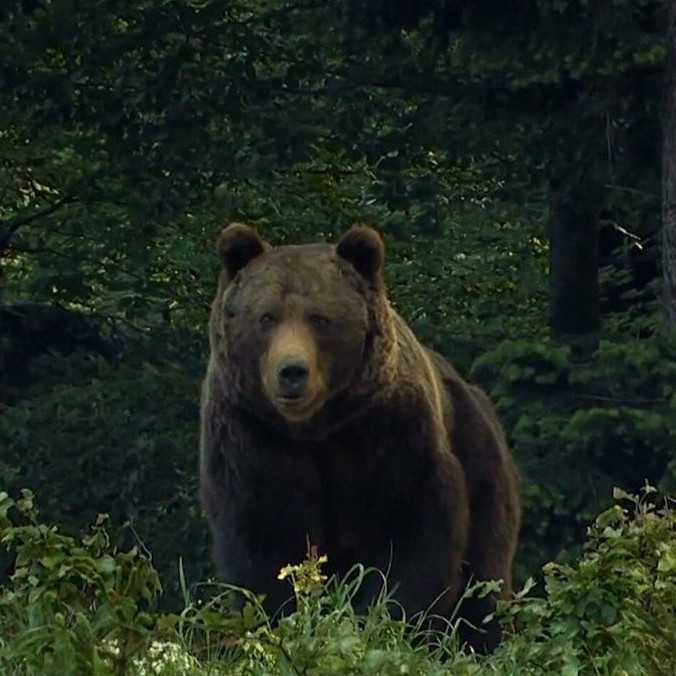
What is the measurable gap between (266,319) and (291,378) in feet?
1.04

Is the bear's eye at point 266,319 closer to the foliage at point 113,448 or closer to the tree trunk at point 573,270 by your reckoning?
the foliage at point 113,448

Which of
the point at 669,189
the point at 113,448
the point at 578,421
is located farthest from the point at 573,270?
the point at 578,421

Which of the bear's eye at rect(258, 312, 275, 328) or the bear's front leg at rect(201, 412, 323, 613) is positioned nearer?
the bear's front leg at rect(201, 412, 323, 613)

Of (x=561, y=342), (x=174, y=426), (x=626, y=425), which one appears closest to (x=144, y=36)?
Result: (x=174, y=426)

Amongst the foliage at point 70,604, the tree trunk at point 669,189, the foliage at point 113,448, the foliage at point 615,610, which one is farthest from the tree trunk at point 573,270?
the foliage at point 70,604

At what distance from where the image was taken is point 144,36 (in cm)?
1298

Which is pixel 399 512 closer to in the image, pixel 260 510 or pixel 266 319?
pixel 260 510

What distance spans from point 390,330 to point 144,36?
17.1 feet

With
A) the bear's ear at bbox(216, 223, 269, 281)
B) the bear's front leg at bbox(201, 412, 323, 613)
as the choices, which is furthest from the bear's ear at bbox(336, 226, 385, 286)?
the bear's front leg at bbox(201, 412, 323, 613)

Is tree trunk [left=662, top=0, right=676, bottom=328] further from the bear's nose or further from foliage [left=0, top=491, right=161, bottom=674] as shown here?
foliage [left=0, top=491, right=161, bottom=674]

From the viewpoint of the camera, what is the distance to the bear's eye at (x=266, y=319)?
790cm

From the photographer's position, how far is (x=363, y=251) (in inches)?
319

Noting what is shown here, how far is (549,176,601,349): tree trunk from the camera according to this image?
517 inches

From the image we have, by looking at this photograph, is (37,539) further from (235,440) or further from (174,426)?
(174,426)
